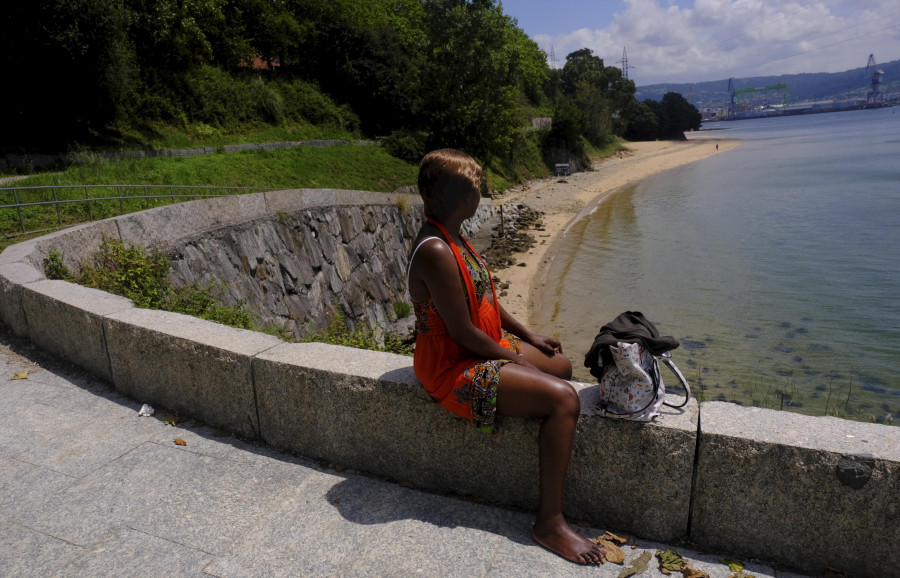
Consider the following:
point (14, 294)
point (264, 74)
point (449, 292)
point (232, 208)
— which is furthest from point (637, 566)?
point (264, 74)

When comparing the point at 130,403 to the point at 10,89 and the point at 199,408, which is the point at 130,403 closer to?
the point at 199,408

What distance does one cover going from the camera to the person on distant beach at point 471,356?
9.20ft

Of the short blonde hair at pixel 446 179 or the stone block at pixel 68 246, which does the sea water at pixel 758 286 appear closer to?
the short blonde hair at pixel 446 179

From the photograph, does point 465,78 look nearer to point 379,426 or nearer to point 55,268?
point 55,268

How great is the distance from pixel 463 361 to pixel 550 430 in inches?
21.0

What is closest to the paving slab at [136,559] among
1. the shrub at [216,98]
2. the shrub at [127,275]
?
the shrub at [127,275]

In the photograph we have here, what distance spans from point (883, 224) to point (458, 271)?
3707cm

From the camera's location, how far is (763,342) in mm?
15547

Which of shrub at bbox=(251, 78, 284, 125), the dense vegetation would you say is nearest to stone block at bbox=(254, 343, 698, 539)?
the dense vegetation

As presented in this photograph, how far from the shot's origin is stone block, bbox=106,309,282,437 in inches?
151

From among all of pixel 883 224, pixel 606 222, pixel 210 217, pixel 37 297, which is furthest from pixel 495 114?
pixel 37 297

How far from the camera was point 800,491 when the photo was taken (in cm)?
259

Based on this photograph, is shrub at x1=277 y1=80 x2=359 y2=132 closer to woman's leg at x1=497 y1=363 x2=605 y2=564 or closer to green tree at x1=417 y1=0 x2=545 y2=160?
green tree at x1=417 y1=0 x2=545 y2=160

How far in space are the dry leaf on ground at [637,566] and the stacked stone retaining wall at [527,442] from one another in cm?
19
